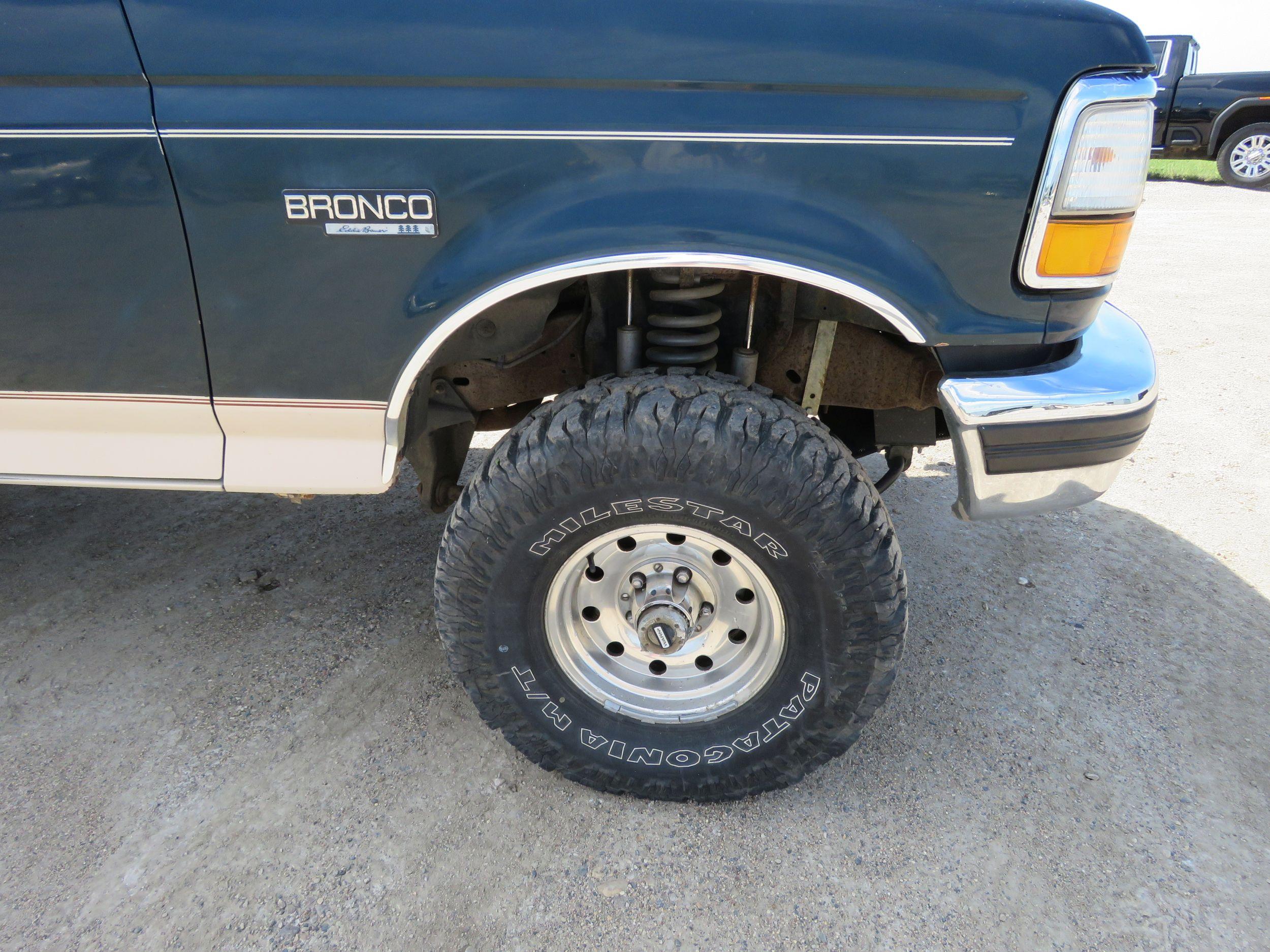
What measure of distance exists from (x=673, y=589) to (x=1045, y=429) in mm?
936

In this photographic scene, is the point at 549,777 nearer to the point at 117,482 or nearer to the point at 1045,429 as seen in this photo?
the point at 117,482

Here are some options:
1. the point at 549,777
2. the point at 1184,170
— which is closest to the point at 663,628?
the point at 549,777

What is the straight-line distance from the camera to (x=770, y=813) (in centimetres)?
210

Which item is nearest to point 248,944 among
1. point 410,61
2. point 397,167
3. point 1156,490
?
point 397,167

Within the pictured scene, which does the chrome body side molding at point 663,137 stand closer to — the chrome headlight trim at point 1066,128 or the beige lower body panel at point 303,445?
the chrome headlight trim at point 1066,128

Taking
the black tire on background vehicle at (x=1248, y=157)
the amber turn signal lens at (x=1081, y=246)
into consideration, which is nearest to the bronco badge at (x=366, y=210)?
the amber turn signal lens at (x=1081, y=246)

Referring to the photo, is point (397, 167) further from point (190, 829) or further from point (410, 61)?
point (190, 829)

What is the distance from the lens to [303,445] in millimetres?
2006

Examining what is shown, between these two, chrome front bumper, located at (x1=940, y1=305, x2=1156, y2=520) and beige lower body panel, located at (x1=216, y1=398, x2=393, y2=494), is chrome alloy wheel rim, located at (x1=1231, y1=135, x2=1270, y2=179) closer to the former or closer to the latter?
chrome front bumper, located at (x1=940, y1=305, x2=1156, y2=520)

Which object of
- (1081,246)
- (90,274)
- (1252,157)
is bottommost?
(1252,157)

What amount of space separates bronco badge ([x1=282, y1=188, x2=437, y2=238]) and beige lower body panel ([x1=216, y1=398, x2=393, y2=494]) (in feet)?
1.32

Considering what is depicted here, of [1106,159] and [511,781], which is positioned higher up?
[1106,159]

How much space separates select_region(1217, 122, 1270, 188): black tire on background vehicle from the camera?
1153 centimetres

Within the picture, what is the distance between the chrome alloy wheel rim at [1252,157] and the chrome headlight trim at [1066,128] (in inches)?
514
